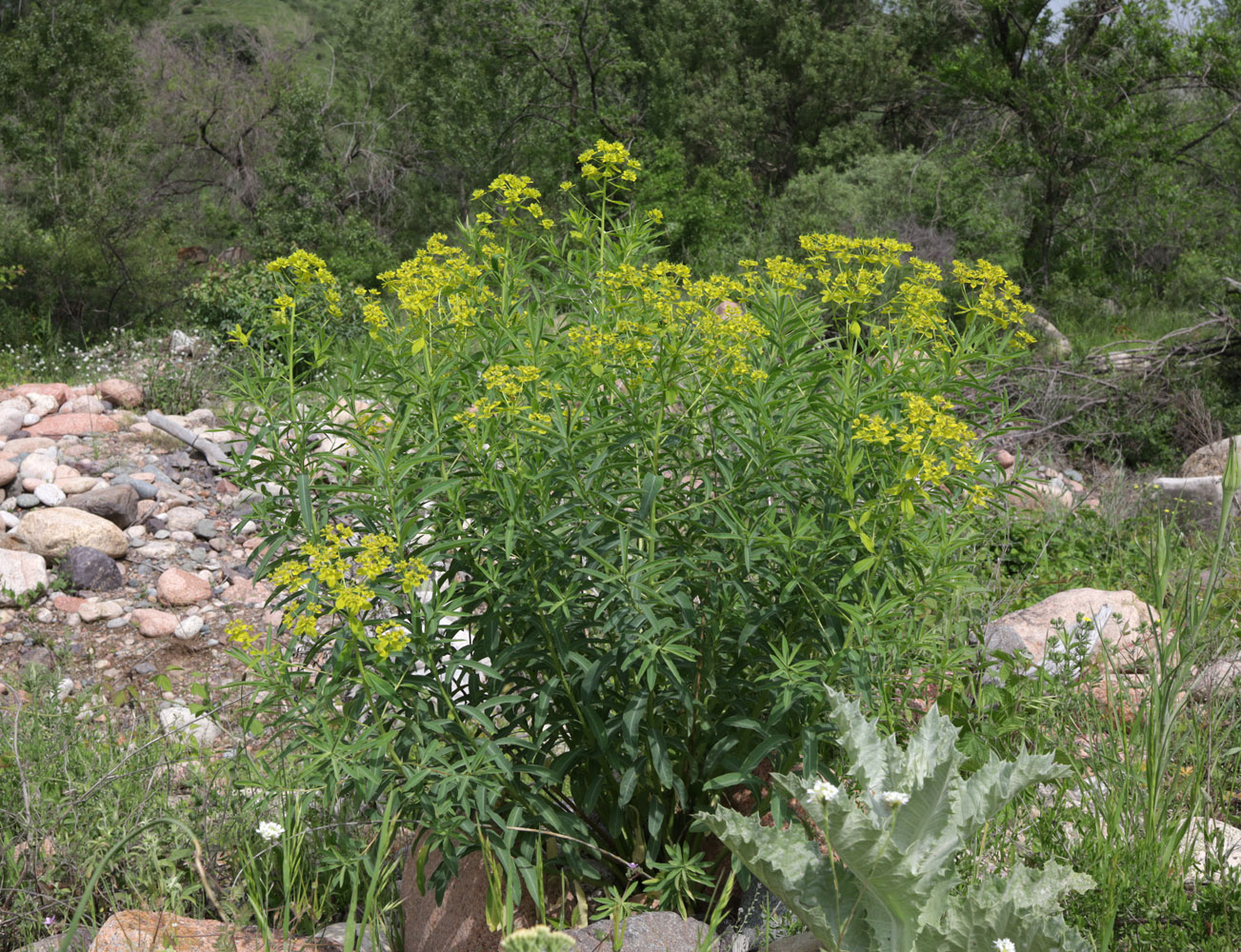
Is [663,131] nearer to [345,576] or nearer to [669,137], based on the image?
[669,137]

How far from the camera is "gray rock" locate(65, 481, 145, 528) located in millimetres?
6156

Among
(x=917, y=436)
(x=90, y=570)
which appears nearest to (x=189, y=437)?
(x=90, y=570)

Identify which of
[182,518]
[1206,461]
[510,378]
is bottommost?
[182,518]

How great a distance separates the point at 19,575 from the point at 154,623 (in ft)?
2.91

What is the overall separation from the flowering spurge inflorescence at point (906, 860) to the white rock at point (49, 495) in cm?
567

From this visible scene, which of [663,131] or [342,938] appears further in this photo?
[663,131]

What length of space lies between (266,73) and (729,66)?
26.3 ft

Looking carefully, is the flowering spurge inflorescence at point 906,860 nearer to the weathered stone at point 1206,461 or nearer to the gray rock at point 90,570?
the gray rock at point 90,570

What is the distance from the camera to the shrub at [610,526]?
208 centimetres

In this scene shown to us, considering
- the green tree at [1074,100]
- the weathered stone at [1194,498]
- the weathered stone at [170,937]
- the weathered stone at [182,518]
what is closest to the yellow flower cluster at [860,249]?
the weathered stone at [170,937]

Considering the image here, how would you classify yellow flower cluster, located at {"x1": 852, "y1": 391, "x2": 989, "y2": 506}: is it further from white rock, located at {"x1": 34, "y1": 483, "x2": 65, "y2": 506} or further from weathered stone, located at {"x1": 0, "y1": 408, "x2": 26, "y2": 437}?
weathered stone, located at {"x1": 0, "y1": 408, "x2": 26, "y2": 437}

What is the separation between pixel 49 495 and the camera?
247 inches

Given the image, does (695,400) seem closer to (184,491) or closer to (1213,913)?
(1213,913)

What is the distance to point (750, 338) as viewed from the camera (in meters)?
2.40
